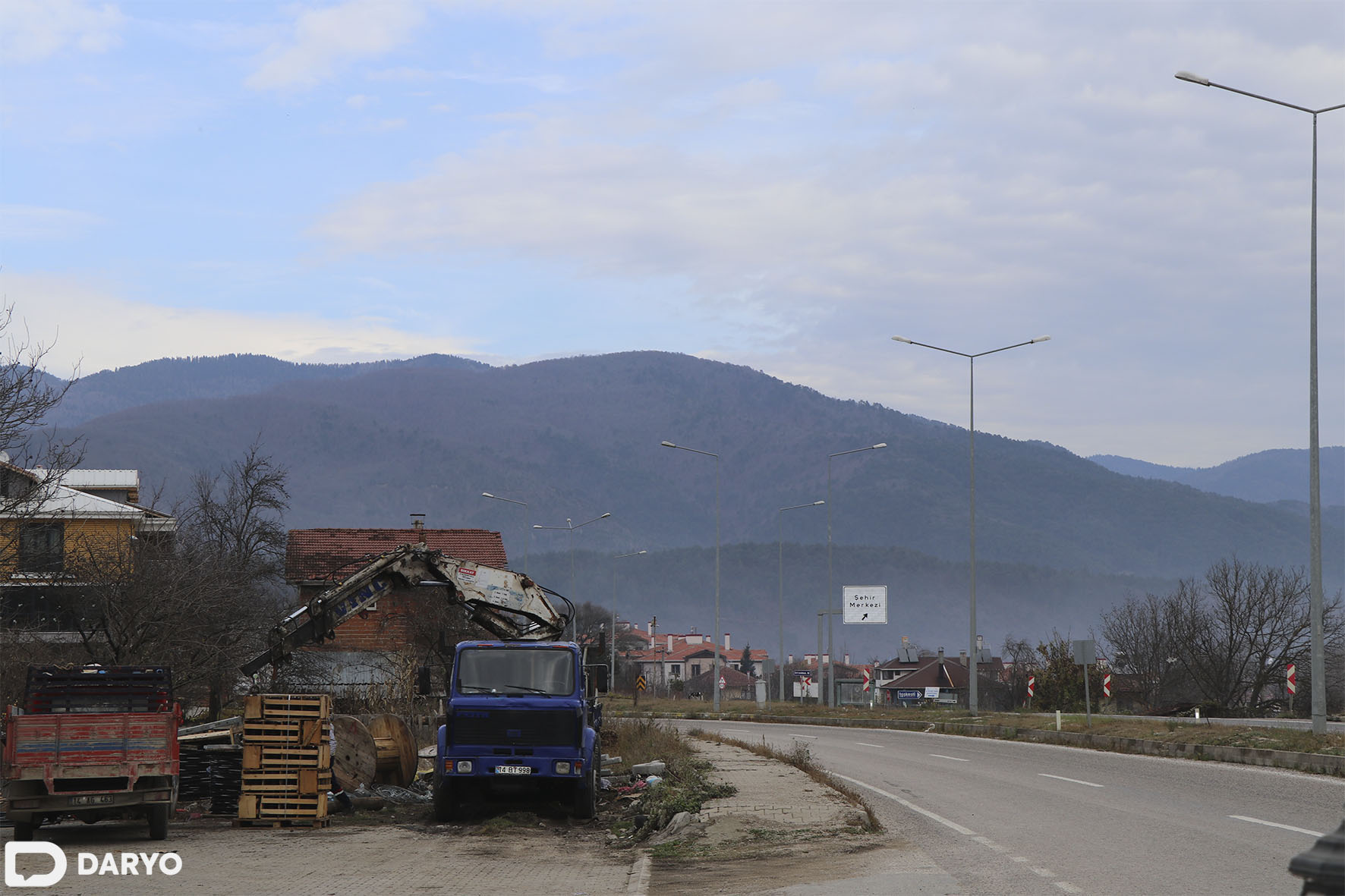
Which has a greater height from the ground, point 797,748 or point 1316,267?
point 1316,267

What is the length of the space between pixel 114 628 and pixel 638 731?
12559 mm

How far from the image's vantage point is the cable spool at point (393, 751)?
21344 millimetres

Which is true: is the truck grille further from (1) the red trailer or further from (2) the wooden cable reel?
(1) the red trailer

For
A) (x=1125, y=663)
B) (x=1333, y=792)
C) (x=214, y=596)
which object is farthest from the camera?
(x=1125, y=663)

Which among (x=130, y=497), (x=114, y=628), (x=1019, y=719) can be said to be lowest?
(x=1019, y=719)

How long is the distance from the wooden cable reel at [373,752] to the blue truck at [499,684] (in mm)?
1698

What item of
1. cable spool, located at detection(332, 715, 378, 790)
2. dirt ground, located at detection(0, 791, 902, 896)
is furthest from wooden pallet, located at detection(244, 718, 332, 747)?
cable spool, located at detection(332, 715, 378, 790)

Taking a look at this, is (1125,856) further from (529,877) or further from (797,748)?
(797,748)

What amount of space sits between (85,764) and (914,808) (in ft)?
33.7

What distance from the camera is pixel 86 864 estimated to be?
540 inches

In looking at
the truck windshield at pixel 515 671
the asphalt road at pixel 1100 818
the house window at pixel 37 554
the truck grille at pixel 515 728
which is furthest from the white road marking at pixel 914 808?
the house window at pixel 37 554

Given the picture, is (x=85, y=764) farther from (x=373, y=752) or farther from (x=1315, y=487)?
(x=1315, y=487)

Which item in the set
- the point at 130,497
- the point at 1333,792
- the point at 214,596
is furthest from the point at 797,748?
the point at 130,497

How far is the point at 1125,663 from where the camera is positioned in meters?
71.4
